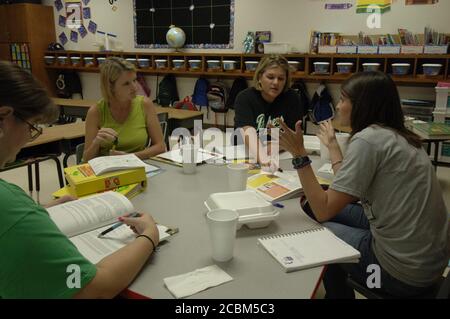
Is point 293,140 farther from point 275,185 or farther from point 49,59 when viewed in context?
point 49,59

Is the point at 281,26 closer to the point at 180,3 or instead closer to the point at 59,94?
the point at 180,3

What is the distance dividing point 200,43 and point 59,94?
311cm

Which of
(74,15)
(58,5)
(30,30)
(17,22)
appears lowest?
(30,30)

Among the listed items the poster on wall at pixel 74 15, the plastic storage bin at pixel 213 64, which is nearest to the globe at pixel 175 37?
the plastic storage bin at pixel 213 64

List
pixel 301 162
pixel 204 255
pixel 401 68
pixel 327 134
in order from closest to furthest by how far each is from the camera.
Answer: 1. pixel 204 255
2. pixel 301 162
3. pixel 327 134
4. pixel 401 68

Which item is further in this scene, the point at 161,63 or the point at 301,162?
the point at 161,63

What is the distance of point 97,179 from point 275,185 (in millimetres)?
727

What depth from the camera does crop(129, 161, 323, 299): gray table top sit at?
0.94m

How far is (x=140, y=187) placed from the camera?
160 centimetres

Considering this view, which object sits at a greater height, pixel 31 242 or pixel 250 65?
pixel 250 65

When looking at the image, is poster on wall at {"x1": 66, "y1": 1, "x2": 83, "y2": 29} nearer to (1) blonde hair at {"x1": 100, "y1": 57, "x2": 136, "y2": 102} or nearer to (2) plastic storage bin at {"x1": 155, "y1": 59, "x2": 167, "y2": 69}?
(2) plastic storage bin at {"x1": 155, "y1": 59, "x2": 167, "y2": 69}

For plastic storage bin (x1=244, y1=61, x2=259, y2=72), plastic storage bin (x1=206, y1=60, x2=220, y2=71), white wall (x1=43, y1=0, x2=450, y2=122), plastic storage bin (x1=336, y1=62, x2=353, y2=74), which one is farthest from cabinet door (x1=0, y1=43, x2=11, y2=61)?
plastic storage bin (x1=336, y1=62, x2=353, y2=74)

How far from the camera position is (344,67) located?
4.80 m

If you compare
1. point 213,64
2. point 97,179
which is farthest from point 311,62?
point 97,179
